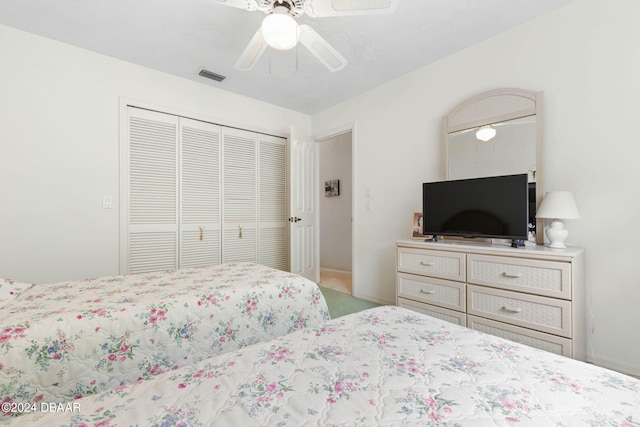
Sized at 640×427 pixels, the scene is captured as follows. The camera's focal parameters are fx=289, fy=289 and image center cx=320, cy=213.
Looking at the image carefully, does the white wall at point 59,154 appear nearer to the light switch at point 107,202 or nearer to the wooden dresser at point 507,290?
the light switch at point 107,202

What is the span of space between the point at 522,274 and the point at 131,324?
2.27 metres

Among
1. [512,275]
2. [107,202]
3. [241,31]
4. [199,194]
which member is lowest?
[512,275]

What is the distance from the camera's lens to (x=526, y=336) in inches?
73.7

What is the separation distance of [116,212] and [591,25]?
405 cm

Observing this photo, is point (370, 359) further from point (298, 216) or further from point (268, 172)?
point (268, 172)

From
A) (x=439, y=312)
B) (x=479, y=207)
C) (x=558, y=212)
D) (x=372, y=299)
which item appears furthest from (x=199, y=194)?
(x=558, y=212)

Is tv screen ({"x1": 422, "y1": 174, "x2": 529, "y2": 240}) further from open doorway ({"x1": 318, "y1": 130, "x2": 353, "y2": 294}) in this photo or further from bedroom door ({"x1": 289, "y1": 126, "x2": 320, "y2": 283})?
open doorway ({"x1": 318, "y1": 130, "x2": 353, "y2": 294})

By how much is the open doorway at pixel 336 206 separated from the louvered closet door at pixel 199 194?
2.10 metres

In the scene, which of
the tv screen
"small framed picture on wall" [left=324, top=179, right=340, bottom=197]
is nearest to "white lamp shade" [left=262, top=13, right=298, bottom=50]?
the tv screen

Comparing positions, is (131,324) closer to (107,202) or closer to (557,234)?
(107,202)

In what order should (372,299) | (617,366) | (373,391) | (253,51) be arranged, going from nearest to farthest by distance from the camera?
(373,391), (617,366), (253,51), (372,299)

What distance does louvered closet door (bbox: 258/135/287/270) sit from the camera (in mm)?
3836

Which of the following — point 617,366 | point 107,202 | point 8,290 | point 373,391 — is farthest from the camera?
point 107,202

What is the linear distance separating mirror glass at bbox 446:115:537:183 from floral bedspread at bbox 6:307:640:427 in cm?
176
